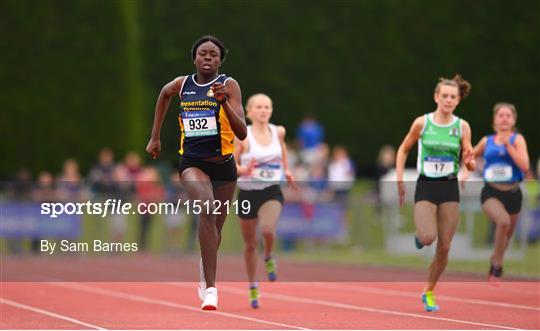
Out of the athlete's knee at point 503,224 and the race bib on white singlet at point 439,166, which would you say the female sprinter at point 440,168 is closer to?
the race bib on white singlet at point 439,166

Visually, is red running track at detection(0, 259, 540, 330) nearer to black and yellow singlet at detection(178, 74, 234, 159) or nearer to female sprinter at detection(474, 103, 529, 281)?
female sprinter at detection(474, 103, 529, 281)

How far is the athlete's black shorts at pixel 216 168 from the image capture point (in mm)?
10672

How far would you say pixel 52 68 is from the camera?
2994 centimetres

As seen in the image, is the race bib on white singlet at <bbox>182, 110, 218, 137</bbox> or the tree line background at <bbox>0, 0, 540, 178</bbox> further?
the tree line background at <bbox>0, 0, 540, 178</bbox>

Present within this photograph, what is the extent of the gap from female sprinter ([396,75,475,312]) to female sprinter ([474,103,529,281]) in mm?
1920

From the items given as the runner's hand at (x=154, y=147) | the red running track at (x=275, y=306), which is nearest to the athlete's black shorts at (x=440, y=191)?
the red running track at (x=275, y=306)

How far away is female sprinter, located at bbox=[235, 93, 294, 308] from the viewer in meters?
13.5

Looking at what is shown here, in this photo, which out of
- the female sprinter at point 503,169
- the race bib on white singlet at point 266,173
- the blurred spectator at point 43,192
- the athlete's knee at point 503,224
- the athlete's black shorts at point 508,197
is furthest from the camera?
the blurred spectator at point 43,192

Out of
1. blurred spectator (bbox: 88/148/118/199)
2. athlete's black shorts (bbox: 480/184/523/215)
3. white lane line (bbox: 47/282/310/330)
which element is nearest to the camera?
white lane line (bbox: 47/282/310/330)

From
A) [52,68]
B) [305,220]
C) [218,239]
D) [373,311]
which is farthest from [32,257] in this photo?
[218,239]

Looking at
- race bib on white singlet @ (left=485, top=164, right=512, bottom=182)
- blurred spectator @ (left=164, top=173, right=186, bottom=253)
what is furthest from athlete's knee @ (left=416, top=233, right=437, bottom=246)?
blurred spectator @ (left=164, top=173, right=186, bottom=253)

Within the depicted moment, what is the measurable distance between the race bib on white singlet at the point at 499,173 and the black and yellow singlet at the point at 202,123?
4.84 m

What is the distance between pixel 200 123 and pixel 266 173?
3350mm

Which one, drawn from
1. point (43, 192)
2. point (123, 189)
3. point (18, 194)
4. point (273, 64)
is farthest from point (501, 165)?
point (273, 64)
